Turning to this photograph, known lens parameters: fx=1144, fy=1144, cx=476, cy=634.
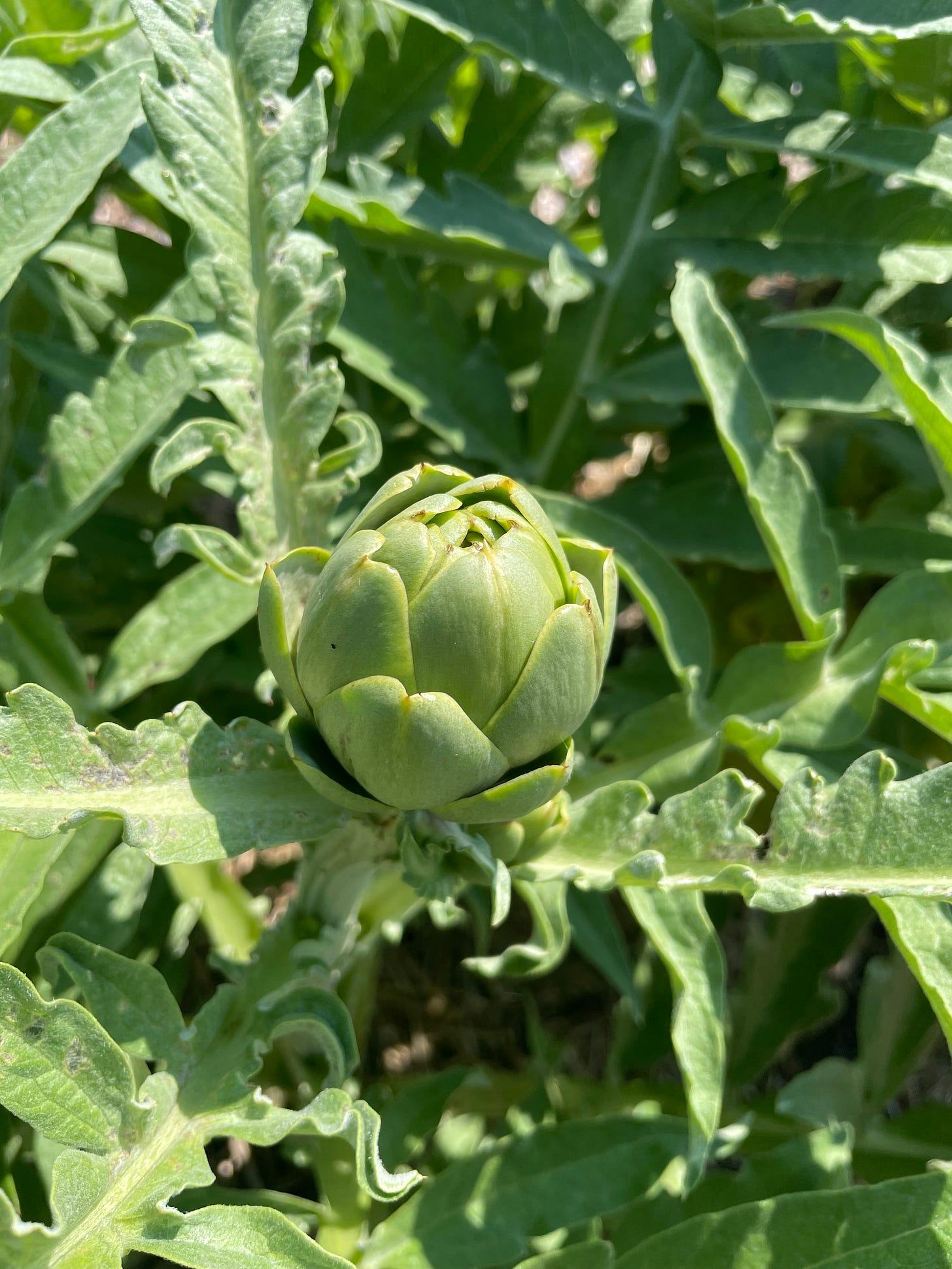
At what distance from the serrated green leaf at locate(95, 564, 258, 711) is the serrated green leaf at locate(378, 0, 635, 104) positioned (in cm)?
49

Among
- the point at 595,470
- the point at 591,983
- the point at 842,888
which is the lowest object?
the point at 591,983

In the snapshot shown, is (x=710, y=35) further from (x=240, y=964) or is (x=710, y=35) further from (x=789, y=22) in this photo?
(x=240, y=964)

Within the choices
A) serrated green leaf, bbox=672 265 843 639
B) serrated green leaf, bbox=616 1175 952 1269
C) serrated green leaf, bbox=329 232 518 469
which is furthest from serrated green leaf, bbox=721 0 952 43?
serrated green leaf, bbox=616 1175 952 1269

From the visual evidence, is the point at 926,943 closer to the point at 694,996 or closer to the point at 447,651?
the point at 694,996

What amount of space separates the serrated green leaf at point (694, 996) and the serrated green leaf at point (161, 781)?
0.26 meters

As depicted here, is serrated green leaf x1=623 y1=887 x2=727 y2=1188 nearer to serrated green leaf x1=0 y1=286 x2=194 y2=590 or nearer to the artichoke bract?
the artichoke bract

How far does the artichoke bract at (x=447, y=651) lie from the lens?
601mm

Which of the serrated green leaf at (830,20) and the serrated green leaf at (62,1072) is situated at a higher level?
the serrated green leaf at (830,20)

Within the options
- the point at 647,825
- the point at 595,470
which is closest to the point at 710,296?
the point at 647,825

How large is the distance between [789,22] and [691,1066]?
78cm

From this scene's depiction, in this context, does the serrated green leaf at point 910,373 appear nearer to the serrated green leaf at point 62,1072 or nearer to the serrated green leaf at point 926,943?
the serrated green leaf at point 926,943

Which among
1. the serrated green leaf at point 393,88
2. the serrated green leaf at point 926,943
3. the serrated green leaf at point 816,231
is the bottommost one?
the serrated green leaf at point 926,943

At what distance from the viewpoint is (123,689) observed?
0.93 metres

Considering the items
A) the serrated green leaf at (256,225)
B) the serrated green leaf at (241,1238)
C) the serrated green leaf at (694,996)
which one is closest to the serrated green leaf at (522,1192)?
the serrated green leaf at (694,996)
